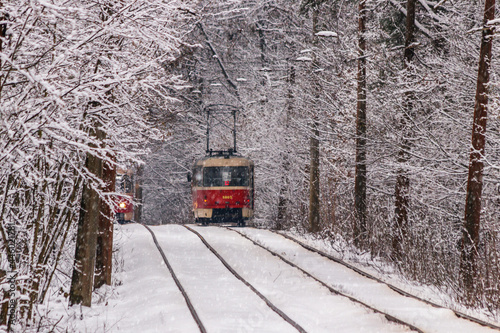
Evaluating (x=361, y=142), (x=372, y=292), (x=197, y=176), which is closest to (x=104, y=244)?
(x=372, y=292)

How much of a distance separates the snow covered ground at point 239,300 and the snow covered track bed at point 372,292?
18 mm

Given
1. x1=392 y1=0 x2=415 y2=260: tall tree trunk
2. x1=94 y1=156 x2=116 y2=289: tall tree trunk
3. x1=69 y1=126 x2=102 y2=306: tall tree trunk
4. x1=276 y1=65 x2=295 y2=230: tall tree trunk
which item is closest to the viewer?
x1=69 y1=126 x2=102 y2=306: tall tree trunk

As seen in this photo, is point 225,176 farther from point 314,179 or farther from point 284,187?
point 314,179

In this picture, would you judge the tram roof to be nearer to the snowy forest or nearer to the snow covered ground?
the snowy forest

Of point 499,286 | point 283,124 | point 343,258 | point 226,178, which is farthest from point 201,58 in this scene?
point 499,286

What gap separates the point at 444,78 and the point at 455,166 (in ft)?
7.42

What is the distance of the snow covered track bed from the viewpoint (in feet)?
28.2

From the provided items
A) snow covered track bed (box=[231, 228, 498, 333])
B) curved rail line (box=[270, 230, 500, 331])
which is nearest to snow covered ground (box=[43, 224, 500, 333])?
snow covered track bed (box=[231, 228, 498, 333])

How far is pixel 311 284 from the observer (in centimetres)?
1212

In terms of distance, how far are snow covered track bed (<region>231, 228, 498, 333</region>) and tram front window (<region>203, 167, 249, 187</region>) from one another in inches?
284

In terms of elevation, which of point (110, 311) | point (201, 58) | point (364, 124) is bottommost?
point (110, 311)

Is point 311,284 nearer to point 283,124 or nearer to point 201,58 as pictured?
point 283,124

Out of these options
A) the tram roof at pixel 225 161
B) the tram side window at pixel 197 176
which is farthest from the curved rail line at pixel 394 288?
the tram side window at pixel 197 176

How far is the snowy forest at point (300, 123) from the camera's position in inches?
233
